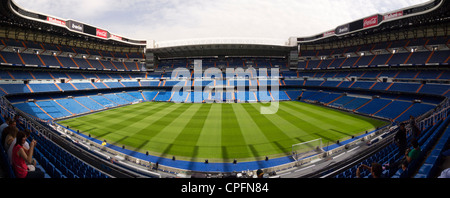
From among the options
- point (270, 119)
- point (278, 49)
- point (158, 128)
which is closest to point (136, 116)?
point (158, 128)

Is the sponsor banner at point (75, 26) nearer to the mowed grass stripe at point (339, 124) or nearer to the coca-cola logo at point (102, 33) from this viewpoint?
the coca-cola logo at point (102, 33)

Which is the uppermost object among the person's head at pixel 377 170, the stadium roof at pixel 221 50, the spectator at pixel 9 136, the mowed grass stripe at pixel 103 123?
the stadium roof at pixel 221 50

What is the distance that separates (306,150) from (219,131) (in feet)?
30.8

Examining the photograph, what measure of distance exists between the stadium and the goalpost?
0.70 ft

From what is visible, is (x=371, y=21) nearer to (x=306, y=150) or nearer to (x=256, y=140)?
(x=306, y=150)

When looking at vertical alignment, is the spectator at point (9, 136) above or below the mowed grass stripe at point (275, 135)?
above

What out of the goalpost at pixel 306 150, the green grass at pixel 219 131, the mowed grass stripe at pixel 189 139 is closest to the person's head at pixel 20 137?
the green grass at pixel 219 131

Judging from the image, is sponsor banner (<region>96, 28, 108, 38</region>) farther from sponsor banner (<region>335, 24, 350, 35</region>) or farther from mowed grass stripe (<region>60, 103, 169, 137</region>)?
sponsor banner (<region>335, 24, 350, 35</region>)

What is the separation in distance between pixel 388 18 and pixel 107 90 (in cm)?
5737

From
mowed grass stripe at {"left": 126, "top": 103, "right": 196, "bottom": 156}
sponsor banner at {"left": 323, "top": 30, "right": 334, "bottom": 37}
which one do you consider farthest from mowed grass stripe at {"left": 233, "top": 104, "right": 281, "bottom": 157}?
sponsor banner at {"left": 323, "top": 30, "right": 334, "bottom": 37}

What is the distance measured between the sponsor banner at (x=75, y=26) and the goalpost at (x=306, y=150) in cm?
4304

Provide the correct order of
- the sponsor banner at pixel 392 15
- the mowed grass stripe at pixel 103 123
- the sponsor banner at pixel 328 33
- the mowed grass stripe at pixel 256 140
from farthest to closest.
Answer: the sponsor banner at pixel 328 33, the sponsor banner at pixel 392 15, the mowed grass stripe at pixel 103 123, the mowed grass stripe at pixel 256 140

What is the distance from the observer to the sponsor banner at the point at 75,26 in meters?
32.8
